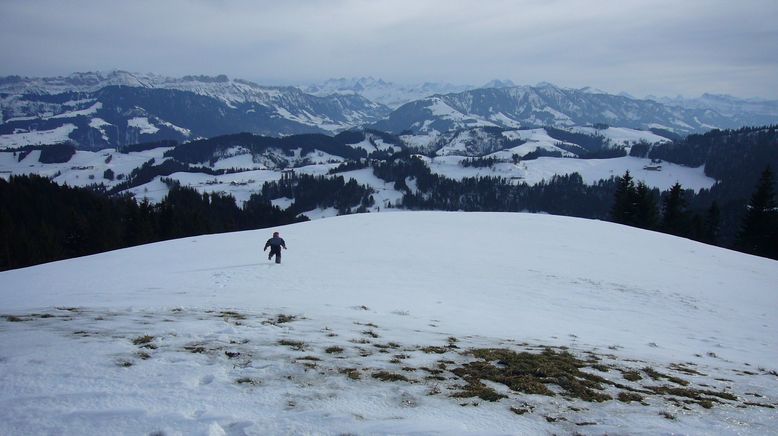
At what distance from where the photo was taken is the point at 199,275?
21.7 meters

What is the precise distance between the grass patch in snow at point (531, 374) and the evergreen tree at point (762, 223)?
72611 mm

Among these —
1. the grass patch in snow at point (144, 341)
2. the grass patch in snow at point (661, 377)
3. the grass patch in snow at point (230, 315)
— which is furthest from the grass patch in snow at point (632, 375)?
the grass patch in snow at point (144, 341)

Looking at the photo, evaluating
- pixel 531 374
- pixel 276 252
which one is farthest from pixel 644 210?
pixel 531 374

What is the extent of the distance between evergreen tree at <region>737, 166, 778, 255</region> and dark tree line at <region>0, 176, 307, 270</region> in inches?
4014

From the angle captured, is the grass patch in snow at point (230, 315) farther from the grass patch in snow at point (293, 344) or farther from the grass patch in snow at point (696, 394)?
the grass patch in snow at point (696, 394)

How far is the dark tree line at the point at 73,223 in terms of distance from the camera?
228 ft

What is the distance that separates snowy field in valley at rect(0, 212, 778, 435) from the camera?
688cm

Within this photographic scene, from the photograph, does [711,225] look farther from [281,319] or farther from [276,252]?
[281,319]

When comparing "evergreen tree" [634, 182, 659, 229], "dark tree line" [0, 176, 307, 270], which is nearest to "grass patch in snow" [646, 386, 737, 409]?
"evergreen tree" [634, 182, 659, 229]

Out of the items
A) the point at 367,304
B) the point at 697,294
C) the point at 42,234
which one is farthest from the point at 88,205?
the point at 697,294

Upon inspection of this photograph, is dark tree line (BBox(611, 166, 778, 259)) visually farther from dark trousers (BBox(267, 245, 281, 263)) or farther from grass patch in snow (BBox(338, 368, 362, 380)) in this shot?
grass patch in snow (BBox(338, 368, 362, 380))

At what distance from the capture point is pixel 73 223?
78.7 meters

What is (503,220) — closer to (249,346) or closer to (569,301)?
(569,301)

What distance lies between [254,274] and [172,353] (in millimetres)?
12952
